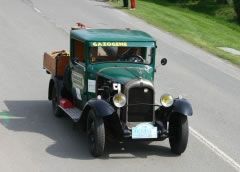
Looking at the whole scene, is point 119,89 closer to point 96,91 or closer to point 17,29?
point 96,91

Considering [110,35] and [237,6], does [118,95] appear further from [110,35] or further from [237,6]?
[237,6]

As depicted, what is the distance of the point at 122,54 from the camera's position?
1179cm

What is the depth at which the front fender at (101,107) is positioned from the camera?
10.3 m

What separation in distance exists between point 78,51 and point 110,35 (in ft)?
2.94

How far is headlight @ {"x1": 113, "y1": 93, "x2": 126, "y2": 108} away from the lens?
34.2 feet

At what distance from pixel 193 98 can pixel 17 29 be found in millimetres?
11415

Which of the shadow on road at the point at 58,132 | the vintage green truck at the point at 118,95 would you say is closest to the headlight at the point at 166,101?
the vintage green truck at the point at 118,95

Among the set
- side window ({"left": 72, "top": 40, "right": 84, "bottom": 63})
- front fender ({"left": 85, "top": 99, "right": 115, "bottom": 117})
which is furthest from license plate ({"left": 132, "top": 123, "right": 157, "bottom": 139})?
side window ({"left": 72, "top": 40, "right": 84, "bottom": 63})

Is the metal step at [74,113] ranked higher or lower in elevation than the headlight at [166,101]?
lower

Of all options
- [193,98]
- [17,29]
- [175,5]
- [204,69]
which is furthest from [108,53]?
[175,5]

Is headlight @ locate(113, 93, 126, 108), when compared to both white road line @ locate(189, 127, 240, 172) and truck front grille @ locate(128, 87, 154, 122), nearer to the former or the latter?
truck front grille @ locate(128, 87, 154, 122)

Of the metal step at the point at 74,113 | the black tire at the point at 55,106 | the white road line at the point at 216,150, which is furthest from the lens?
the black tire at the point at 55,106

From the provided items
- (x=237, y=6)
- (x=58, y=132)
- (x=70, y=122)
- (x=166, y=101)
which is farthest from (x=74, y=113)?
(x=237, y=6)

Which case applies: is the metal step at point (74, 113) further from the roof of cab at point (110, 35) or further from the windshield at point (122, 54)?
the roof of cab at point (110, 35)
